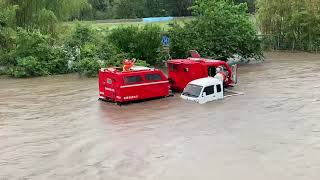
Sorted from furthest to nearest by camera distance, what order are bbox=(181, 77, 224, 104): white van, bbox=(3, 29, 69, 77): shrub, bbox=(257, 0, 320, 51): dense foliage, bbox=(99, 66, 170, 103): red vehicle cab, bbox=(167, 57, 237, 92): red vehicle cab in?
bbox=(257, 0, 320, 51): dense foliage → bbox=(3, 29, 69, 77): shrub → bbox=(167, 57, 237, 92): red vehicle cab → bbox=(181, 77, 224, 104): white van → bbox=(99, 66, 170, 103): red vehicle cab

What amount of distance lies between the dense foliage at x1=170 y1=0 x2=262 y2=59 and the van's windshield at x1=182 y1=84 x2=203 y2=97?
37.2 ft

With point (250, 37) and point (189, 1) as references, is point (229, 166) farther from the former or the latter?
point (189, 1)

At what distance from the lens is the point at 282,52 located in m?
42.3

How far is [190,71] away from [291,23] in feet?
67.6

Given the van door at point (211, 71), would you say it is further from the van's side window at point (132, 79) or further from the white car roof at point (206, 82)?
the van's side window at point (132, 79)

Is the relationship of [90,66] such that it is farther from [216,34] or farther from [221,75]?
[221,75]

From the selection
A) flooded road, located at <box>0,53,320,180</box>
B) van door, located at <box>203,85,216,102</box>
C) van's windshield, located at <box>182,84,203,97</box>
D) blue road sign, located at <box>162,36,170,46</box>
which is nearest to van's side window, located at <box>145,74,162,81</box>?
flooded road, located at <box>0,53,320,180</box>

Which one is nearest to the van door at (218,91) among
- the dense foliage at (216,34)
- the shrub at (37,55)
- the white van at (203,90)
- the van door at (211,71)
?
the white van at (203,90)

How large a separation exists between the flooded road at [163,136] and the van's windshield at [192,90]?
455 millimetres

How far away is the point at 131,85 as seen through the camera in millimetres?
21828

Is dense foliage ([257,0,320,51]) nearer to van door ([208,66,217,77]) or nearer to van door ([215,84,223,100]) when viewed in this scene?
van door ([208,66,217,77])

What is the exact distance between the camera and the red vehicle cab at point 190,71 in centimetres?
2384

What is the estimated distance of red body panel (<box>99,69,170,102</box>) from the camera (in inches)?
853

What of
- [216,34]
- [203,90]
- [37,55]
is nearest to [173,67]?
[203,90]
